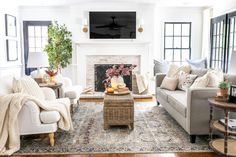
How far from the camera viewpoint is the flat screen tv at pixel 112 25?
6922 mm

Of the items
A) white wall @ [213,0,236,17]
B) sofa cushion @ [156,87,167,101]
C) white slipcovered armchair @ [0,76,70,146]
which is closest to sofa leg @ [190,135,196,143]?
sofa cushion @ [156,87,167,101]

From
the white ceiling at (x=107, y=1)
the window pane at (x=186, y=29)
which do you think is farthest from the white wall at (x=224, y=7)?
the window pane at (x=186, y=29)

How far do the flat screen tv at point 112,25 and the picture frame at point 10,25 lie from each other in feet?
6.92

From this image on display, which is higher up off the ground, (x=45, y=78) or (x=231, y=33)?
(x=231, y=33)

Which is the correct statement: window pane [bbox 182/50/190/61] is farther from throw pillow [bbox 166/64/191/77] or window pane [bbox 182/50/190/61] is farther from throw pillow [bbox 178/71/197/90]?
throw pillow [bbox 178/71/197/90]

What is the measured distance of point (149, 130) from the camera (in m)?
3.95

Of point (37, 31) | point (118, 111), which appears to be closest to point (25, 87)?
point (118, 111)

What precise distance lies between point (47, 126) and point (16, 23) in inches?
186

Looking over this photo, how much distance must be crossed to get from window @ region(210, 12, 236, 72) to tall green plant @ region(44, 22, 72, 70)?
4.05 metres

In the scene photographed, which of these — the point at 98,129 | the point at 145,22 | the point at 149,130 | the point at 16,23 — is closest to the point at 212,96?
the point at 149,130

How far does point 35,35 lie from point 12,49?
96 centimetres

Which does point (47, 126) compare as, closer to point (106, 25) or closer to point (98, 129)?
point (98, 129)

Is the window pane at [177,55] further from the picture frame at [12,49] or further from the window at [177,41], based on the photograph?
the picture frame at [12,49]

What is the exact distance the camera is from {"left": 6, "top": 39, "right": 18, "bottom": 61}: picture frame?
6391mm
